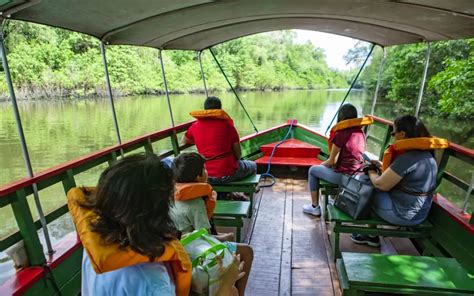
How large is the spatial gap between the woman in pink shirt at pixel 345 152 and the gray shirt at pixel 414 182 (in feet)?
2.32

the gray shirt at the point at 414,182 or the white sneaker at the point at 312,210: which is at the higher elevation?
the gray shirt at the point at 414,182

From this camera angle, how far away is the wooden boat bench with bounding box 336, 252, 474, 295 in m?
1.63

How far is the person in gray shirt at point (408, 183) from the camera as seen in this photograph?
2.33 meters

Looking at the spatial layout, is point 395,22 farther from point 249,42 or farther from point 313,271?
point 249,42

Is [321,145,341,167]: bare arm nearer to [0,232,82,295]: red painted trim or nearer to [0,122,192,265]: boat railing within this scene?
[0,122,192,265]: boat railing

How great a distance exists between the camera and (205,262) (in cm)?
135

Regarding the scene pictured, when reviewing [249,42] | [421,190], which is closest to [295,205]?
[421,190]

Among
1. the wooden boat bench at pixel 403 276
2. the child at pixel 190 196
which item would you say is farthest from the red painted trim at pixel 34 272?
the wooden boat bench at pixel 403 276

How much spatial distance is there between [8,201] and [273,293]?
1625 mm

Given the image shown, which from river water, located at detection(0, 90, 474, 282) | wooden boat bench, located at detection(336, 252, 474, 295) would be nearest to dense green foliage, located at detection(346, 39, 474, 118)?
river water, located at detection(0, 90, 474, 282)

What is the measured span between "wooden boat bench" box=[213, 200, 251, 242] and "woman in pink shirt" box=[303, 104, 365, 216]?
0.95 meters

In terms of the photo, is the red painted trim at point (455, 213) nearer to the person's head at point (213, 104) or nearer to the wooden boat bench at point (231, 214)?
the wooden boat bench at point (231, 214)

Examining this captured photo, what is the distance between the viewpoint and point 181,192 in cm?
196

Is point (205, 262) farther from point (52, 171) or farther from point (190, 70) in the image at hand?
point (190, 70)
